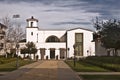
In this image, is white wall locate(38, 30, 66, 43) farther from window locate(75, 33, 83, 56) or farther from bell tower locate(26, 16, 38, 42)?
window locate(75, 33, 83, 56)

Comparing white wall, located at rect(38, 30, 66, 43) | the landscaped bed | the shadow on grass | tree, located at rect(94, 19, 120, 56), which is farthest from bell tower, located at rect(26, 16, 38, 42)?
the shadow on grass

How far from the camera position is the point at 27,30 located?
14025cm

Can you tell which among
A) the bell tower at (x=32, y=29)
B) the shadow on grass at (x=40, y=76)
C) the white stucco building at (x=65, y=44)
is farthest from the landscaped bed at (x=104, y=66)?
the bell tower at (x=32, y=29)

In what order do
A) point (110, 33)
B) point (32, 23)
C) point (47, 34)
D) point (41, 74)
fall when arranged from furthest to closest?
1. point (47, 34)
2. point (32, 23)
3. point (110, 33)
4. point (41, 74)

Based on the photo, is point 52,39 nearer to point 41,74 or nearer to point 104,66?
point 104,66

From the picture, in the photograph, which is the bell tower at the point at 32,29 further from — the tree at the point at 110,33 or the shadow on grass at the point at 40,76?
the shadow on grass at the point at 40,76

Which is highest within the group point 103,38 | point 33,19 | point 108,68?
point 33,19

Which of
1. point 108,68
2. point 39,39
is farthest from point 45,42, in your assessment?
point 108,68

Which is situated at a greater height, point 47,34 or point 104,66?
point 47,34

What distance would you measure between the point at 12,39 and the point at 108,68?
5830 centimetres

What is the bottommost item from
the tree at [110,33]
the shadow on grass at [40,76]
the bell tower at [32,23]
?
the shadow on grass at [40,76]

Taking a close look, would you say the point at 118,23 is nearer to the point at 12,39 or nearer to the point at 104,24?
the point at 104,24

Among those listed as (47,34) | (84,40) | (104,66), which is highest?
(47,34)

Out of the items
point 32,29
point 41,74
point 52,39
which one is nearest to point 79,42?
point 52,39
